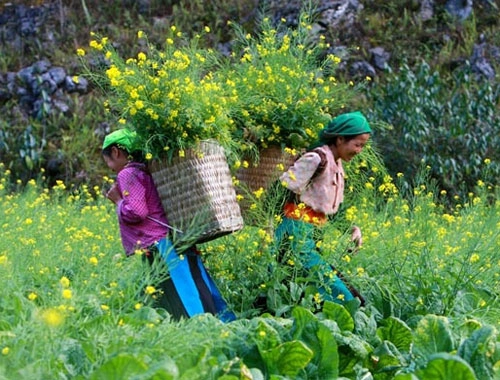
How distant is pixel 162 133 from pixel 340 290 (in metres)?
1.22

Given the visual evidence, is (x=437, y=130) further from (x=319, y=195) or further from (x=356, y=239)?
(x=319, y=195)

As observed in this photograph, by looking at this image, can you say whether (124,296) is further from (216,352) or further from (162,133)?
(162,133)

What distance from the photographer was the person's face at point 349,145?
5.69 meters

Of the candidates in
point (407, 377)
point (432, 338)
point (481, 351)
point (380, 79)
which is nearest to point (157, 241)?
point (432, 338)

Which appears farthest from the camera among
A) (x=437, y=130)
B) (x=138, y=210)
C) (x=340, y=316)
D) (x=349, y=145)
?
(x=437, y=130)

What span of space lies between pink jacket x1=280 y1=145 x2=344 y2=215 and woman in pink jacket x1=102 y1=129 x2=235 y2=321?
2.06 ft

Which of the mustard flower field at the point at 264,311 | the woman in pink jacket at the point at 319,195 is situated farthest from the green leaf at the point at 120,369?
the woman in pink jacket at the point at 319,195

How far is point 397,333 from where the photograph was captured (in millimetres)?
4879

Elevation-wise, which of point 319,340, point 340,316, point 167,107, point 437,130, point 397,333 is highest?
point 167,107

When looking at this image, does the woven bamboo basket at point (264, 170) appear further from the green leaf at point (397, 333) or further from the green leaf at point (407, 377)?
the green leaf at point (407, 377)

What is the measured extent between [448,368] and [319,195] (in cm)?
199

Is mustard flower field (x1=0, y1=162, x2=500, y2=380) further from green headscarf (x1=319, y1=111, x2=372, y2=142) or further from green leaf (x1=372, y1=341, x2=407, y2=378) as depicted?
green headscarf (x1=319, y1=111, x2=372, y2=142)

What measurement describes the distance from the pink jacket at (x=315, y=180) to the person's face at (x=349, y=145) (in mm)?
53

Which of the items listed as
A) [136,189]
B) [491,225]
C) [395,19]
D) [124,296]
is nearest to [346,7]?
[395,19]
